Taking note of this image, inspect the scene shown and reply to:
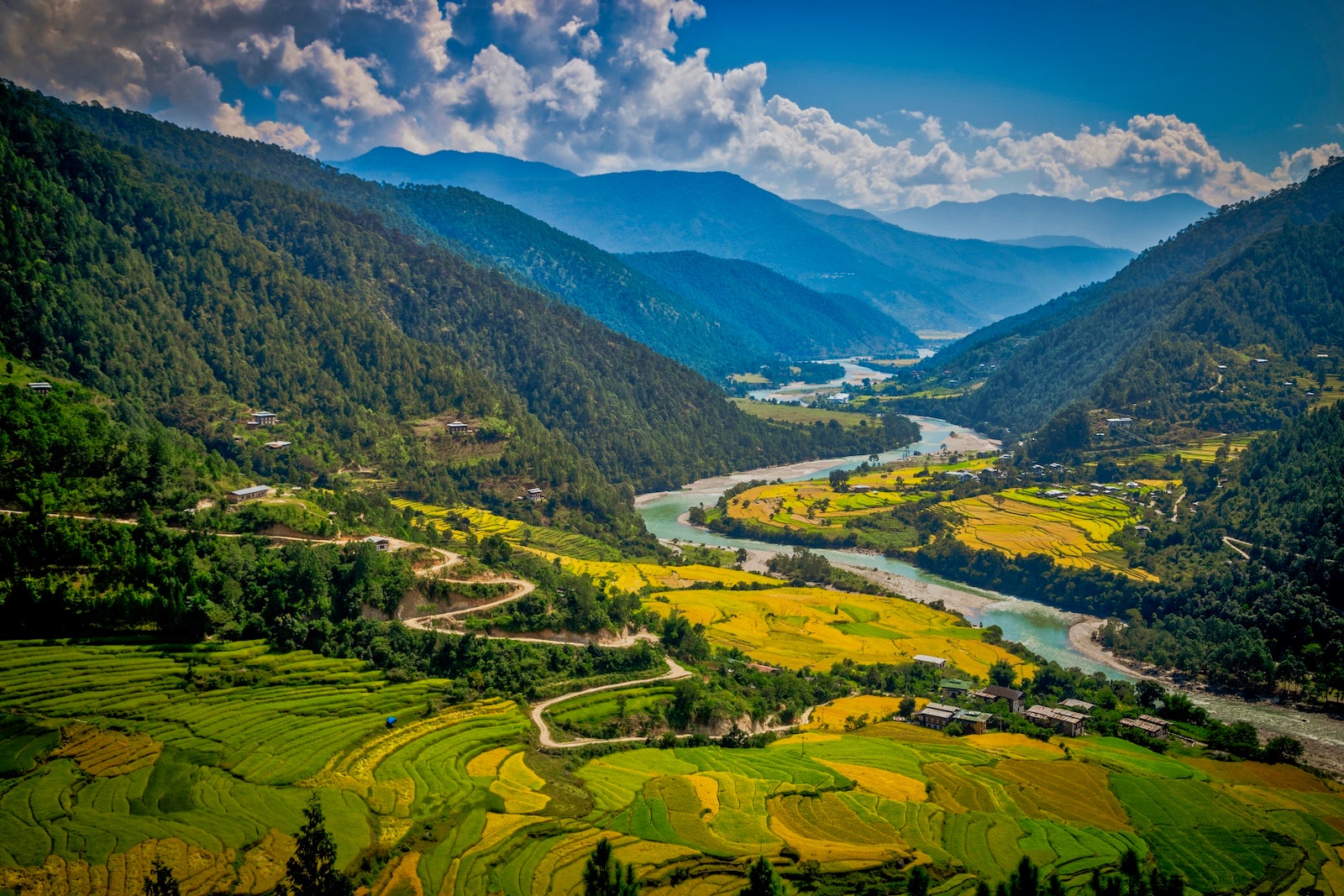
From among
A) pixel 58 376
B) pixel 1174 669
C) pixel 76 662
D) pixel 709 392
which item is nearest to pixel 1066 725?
pixel 1174 669

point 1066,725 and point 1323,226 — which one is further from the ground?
point 1323,226

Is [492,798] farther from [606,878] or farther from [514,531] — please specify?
[514,531]

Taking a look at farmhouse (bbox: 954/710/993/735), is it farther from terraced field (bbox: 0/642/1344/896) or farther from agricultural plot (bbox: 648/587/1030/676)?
agricultural plot (bbox: 648/587/1030/676)

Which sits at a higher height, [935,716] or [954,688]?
[954,688]

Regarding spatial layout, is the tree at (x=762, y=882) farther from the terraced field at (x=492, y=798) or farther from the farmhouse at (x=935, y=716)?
the farmhouse at (x=935, y=716)

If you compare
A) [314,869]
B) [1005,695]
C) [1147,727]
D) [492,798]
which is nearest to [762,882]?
[492,798]

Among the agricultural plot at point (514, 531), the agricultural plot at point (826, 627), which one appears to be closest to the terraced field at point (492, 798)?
the agricultural plot at point (826, 627)

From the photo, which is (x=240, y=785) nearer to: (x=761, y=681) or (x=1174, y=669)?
(x=761, y=681)
